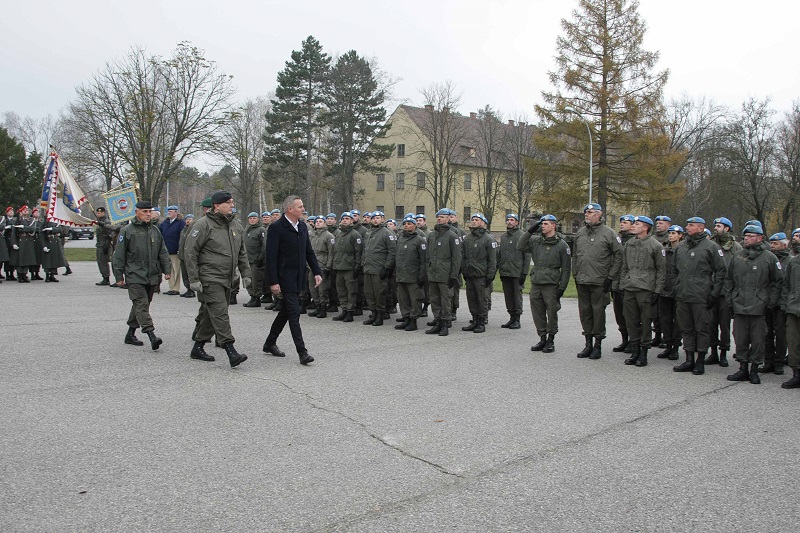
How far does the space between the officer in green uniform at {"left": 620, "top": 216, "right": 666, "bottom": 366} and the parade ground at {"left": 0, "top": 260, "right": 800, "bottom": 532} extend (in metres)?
0.42

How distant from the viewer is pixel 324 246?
1380 cm

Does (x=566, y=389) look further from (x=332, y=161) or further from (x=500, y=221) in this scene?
(x=500, y=221)

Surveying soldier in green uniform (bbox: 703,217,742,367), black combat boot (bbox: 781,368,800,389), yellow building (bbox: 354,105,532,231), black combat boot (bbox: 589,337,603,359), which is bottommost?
black combat boot (bbox: 781,368,800,389)

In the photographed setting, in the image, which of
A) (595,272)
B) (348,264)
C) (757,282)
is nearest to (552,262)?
(595,272)

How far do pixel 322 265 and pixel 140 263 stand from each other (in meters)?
4.79

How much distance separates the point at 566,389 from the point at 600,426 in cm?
148

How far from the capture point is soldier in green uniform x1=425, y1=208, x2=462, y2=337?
1143cm

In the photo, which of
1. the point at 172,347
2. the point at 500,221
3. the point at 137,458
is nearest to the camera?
the point at 137,458

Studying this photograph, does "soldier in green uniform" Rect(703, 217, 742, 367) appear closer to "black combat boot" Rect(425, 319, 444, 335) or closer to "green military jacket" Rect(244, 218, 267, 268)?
"black combat boot" Rect(425, 319, 444, 335)

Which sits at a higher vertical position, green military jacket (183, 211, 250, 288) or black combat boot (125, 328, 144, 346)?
green military jacket (183, 211, 250, 288)

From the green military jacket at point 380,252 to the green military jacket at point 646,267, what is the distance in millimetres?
4740

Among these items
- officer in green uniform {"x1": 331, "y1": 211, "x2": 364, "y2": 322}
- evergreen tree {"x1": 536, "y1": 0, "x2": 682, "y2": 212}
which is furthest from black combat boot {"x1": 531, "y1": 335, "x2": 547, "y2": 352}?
evergreen tree {"x1": 536, "y1": 0, "x2": 682, "y2": 212}

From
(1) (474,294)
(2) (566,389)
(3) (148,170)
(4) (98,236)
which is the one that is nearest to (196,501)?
(2) (566,389)

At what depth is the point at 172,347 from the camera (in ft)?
31.1
